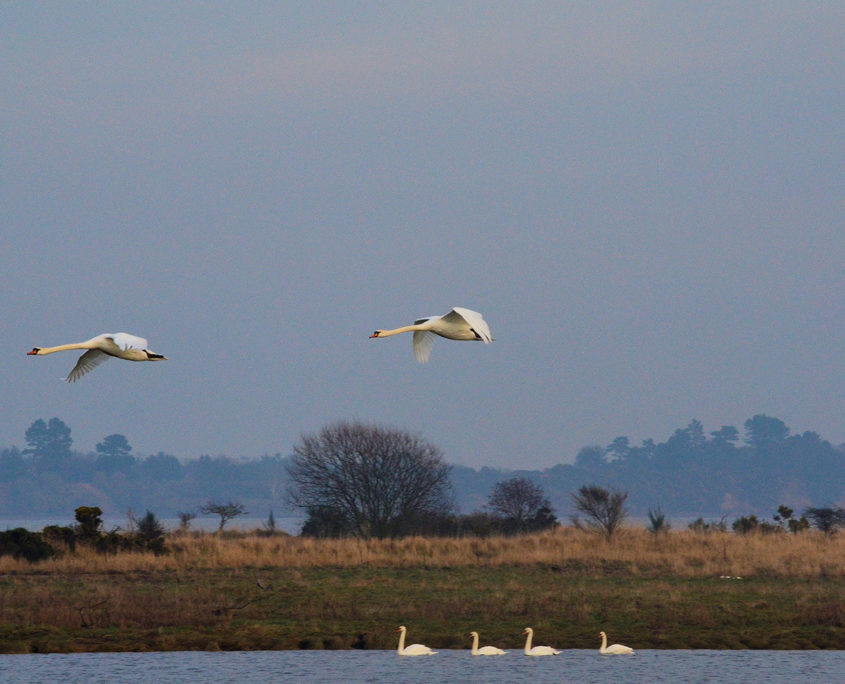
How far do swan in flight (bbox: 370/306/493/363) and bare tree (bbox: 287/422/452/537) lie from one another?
29.3 metres

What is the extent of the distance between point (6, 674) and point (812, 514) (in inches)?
1549

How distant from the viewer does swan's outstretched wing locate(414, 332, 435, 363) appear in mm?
18109

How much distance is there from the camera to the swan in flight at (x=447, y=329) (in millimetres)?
15508

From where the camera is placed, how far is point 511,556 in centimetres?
3644

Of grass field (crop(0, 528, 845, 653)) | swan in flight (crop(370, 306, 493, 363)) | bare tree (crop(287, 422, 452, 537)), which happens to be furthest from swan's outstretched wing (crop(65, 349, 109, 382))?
bare tree (crop(287, 422, 452, 537))

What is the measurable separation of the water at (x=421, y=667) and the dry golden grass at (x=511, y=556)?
40.6 feet

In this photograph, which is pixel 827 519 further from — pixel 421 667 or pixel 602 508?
pixel 421 667

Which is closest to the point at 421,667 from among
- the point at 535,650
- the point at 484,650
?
the point at 484,650

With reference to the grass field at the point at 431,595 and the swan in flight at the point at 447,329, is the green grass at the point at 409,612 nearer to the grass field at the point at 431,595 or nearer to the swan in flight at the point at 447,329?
the grass field at the point at 431,595

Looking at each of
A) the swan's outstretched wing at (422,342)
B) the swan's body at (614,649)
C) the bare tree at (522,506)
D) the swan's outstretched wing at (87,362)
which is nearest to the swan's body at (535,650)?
the swan's body at (614,649)

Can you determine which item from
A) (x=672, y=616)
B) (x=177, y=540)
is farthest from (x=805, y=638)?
(x=177, y=540)

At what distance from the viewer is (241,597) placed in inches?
1049

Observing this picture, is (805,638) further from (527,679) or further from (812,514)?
(812,514)

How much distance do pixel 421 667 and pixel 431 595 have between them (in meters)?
7.71
